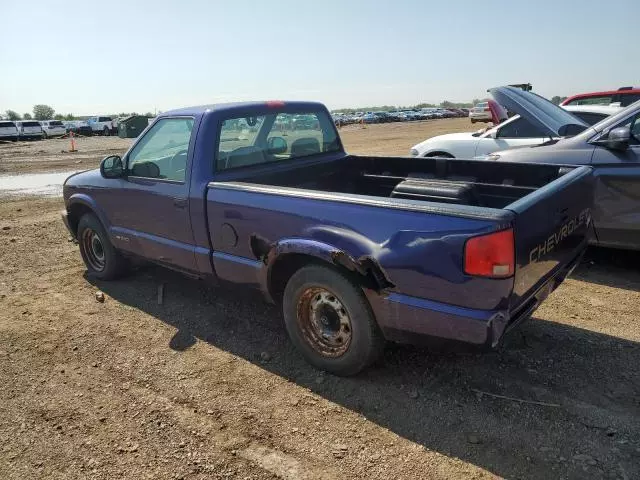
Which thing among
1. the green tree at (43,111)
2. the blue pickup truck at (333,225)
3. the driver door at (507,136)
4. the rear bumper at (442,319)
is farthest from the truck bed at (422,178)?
the green tree at (43,111)

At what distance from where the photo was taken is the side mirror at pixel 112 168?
4.64 metres

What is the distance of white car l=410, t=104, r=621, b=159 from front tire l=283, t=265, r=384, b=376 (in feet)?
16.8

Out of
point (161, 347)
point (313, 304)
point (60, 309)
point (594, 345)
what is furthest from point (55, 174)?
point (594, 345)

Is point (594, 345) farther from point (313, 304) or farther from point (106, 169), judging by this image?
point (106, 169)

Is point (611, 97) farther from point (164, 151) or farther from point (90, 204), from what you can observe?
point (90, 204)

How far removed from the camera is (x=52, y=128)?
40.6 meters

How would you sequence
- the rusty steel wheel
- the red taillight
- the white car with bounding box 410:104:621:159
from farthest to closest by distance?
1. the white car with bounding box 410:104:621:159
2. the rusty steel wheel
3. the red taillight

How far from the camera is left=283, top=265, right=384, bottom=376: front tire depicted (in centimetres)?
309

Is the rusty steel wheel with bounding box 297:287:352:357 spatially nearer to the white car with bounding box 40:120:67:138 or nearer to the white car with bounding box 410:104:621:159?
the white car with bounding box 410:104:621:159

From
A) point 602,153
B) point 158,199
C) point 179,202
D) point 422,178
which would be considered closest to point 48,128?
point 158,199

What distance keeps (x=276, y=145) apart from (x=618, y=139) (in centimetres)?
310

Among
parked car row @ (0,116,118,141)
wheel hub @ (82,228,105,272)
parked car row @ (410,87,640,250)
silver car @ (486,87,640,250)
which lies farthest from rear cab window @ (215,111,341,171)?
parked car row @ (0,116,118,141)

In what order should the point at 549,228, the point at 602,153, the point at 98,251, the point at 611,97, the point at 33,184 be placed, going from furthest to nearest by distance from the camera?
the point at 33,184
the point at 611,97
the point at 98,251
the point at 602,153
the point at 549,228

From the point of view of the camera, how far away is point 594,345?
3.65 meters
